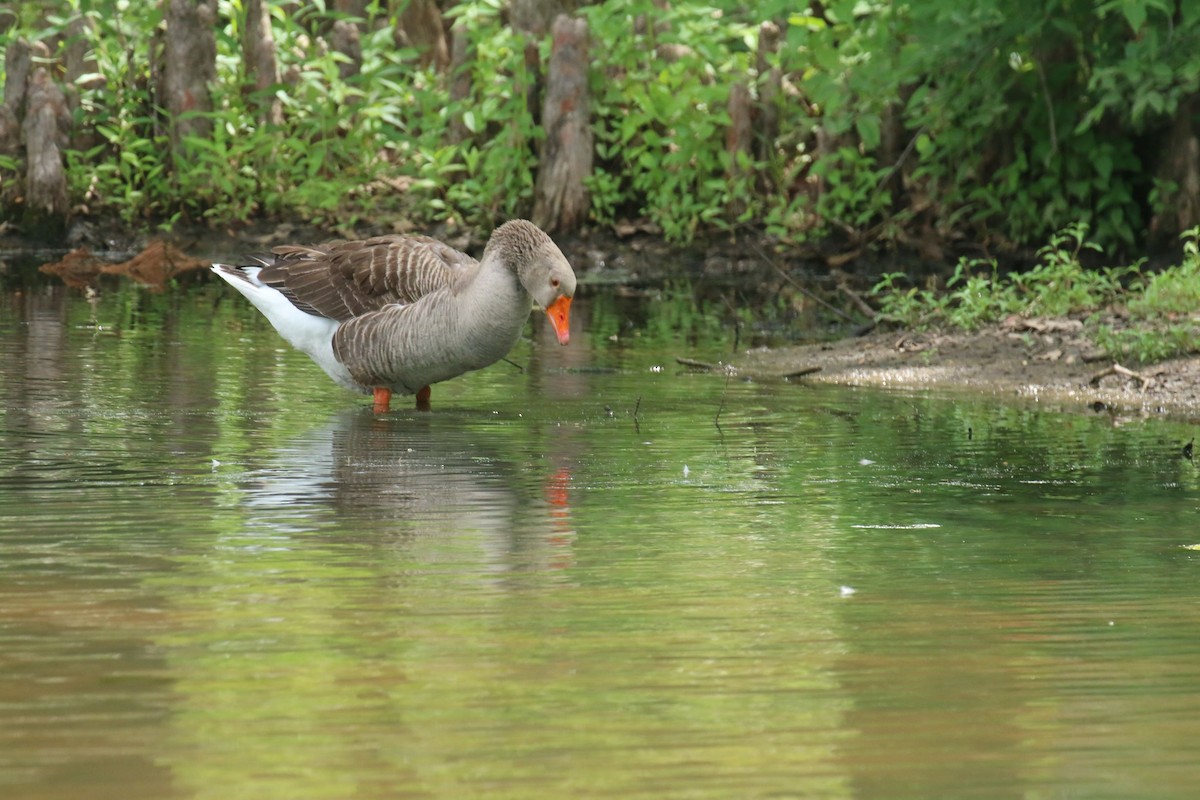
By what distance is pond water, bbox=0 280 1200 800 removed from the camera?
3314 millimetres

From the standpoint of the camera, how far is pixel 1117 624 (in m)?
4.44

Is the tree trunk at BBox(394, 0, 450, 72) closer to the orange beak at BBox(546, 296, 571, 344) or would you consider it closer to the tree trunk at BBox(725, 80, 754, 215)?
the tree trunk at BBox(725, 80, 754, 215)

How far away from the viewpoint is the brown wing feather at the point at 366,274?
8656 millimetres

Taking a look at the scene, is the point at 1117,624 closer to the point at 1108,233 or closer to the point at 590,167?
the point at 1108,233

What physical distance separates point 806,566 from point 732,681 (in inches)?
52.1

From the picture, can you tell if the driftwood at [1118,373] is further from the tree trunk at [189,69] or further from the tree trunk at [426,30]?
the tree trunk at [426,30]

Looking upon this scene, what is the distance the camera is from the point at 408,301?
8.65 metres

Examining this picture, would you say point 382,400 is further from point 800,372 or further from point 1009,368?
point 1009,368

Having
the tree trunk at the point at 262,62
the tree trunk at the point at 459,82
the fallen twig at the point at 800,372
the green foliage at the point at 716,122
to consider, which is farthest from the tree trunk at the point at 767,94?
the fallen twig at the point at 800,372

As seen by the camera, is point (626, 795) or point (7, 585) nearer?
point (626, 795)

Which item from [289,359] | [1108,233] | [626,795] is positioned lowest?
[626,795]

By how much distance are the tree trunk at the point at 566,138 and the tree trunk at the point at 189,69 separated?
3.61 metres

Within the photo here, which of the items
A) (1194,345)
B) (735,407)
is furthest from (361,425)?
(1194,345)

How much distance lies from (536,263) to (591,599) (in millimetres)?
3469
